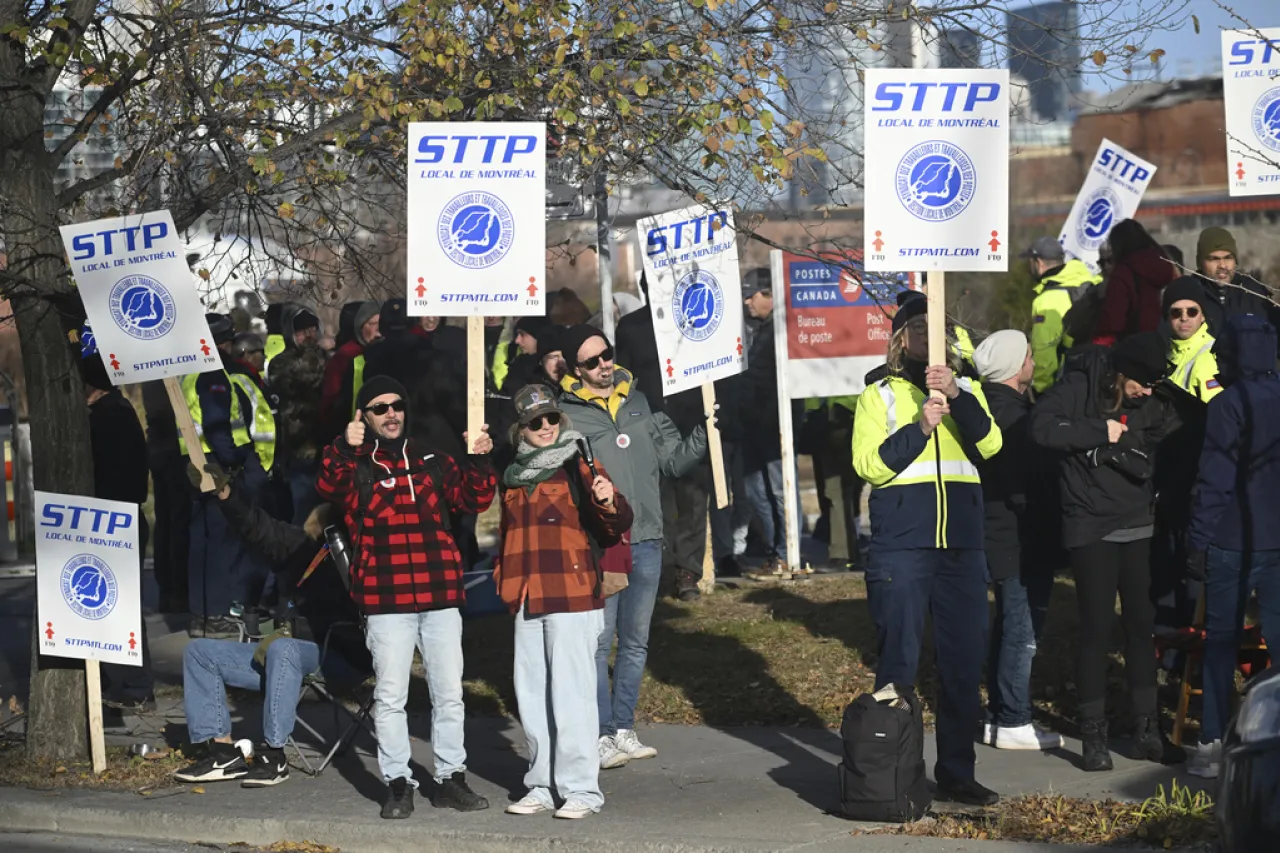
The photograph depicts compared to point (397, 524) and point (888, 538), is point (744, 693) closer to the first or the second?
point (888, 538)

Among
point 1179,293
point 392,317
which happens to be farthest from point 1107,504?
point 392,317

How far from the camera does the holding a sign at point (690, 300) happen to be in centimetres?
1228

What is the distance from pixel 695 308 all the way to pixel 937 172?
4.32 m

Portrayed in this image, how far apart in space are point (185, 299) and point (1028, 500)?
4.33m

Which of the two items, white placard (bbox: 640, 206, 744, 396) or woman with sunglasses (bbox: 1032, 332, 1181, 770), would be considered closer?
woman with sunglasses (bbox: 1032, 332, 1181, 770)

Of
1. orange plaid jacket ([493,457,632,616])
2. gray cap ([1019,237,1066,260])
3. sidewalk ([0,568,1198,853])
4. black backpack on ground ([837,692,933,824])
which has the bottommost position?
sidewalk ([0,568,1198,853])

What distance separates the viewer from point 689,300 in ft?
41.0

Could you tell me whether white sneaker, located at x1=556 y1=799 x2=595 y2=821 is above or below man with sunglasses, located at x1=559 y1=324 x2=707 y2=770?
below

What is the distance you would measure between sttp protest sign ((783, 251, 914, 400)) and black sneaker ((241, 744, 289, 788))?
22.1 feet

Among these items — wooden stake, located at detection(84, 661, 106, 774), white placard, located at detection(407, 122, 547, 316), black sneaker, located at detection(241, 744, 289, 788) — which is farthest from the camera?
wooden stake, located at detection(84, 661, 106, 774)

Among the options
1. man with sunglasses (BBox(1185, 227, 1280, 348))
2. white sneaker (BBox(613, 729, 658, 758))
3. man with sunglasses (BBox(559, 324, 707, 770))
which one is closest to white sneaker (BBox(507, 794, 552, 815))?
man with sunglasses (BBox(559, 324, 707, 770))

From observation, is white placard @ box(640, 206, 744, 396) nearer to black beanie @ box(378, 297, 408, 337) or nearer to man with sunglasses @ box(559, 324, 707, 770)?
black beanie @ box(378, 297, 408, 337)

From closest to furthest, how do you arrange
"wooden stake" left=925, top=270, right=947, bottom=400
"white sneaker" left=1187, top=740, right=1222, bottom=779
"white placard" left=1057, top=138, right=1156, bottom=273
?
"wooden stake" left=925, top=270, right=947, bottom=400 → "white sneaker" left=1187, top=740, right=1222, bottom=779 → "white placard" left=1057, top=138, right=1156, bottom=273

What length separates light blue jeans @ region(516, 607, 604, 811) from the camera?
8.33m
